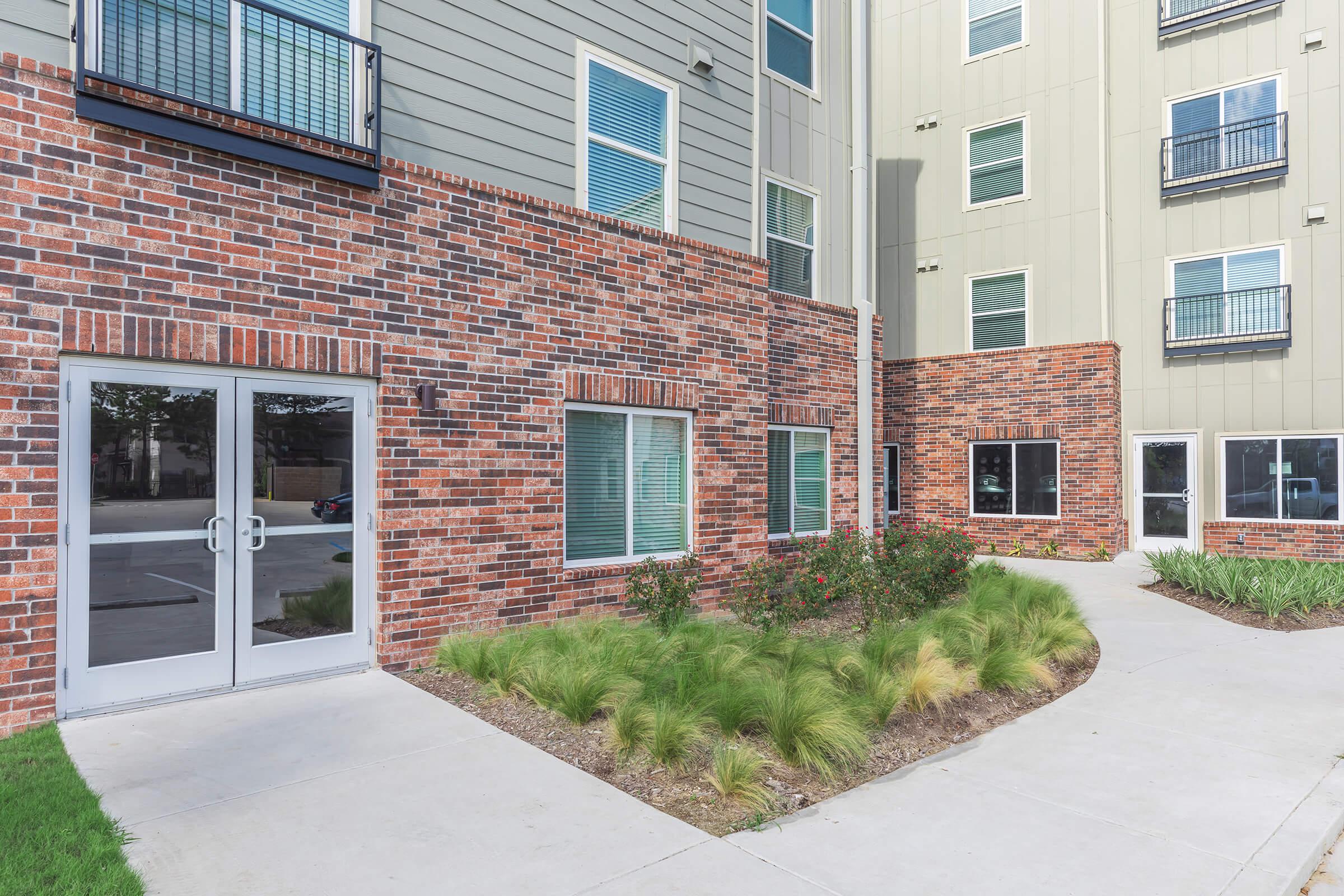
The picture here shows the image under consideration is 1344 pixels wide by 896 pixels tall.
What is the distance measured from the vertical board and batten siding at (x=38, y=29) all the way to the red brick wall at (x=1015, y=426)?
1537 cm

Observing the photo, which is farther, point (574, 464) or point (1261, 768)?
point (574, 464)

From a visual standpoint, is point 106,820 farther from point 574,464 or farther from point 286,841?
point 574,464

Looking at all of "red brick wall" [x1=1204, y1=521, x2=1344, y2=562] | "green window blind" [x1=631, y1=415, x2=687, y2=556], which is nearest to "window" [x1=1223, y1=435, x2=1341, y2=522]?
"red brick wall" [x1=1204, y1=521, x2=1344, y2=562]

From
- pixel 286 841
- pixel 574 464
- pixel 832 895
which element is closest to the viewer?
pixel 832 895

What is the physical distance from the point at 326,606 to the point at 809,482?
6786 millimetres

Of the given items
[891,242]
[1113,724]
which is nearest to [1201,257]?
[891,242]

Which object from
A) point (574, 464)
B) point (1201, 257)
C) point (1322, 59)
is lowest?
point (574, 464)

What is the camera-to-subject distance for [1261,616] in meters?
9.75

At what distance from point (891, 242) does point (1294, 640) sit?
38.8 ft

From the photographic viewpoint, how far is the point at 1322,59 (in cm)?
1402

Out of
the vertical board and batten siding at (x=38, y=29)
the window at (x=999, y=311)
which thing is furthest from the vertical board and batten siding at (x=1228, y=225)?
the vertical board and batten siding at (x=38, y=29)

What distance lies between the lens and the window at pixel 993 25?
16.4m

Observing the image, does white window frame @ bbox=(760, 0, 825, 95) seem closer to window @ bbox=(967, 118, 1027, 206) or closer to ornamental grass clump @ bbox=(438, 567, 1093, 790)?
window @ bbox=(967, 118, 1027, 206)

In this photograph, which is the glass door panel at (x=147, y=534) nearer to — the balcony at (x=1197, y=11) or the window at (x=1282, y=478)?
the window at (x=1282, y=478)
